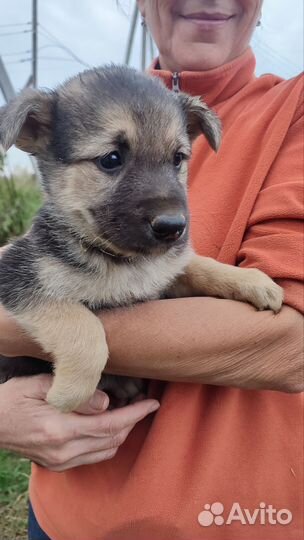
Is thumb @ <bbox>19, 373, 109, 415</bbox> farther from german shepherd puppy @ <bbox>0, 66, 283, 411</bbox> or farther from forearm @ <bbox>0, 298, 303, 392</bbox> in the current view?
forearm @ <bbox>0, 298, 303, 392</bbox>

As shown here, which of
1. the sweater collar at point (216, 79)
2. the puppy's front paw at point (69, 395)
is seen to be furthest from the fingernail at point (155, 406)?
the sweater collar at point (216, 79)

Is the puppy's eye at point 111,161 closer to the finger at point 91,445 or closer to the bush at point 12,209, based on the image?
the finger at point 91,445

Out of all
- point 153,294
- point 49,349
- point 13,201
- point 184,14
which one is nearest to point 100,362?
point 49,349

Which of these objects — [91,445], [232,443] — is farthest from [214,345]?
[91,445]

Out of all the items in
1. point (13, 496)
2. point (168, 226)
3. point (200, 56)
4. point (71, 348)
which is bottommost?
point (13, 496)

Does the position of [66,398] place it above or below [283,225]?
below

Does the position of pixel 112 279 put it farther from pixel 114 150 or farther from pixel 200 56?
pixel 200 56

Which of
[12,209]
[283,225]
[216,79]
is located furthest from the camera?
[12,209]
